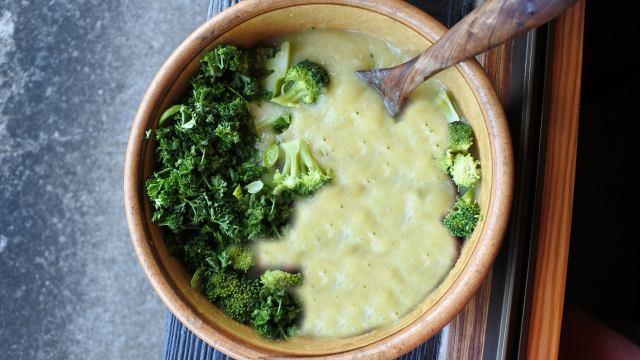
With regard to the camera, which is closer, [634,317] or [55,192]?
[634,317]

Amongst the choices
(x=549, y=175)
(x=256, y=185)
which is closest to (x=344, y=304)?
(x=256, y=185)

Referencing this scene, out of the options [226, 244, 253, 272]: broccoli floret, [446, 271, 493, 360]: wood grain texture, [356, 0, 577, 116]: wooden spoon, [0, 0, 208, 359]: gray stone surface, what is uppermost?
[356, 0, 577, 116]: wooden spoon

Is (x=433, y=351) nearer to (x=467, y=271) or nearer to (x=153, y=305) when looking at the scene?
(x=467, y=271)

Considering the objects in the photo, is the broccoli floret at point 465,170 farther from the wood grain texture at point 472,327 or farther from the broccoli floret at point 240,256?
the broccoli floret at point 240,256

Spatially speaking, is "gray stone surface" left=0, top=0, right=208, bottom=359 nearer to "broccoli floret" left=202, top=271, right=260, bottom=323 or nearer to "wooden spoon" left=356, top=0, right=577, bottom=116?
"broccoli floret" left=202, top=271, right=260, bottom=323

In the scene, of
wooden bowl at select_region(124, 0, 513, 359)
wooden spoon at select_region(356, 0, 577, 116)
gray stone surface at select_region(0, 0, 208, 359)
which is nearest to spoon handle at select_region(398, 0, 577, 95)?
wooden spoon at select_region(356, 0, 577, 116)

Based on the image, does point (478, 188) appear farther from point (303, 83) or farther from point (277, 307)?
point (277, 307)
